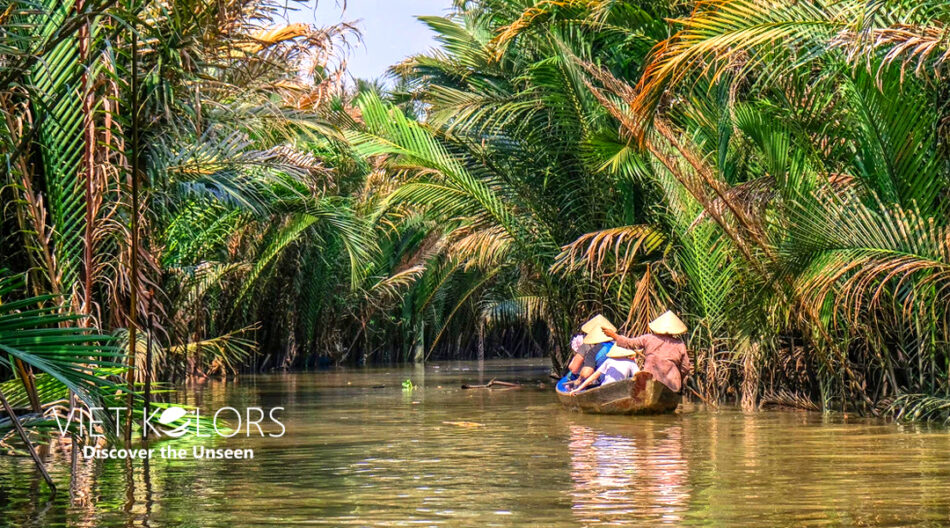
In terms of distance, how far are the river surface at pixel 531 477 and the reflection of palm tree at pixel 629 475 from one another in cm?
1

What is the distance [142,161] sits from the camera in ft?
30.3

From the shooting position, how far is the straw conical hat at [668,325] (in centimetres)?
1401

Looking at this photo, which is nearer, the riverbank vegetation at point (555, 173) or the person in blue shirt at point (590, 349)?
the riverbank vegetation at point (555, 173)

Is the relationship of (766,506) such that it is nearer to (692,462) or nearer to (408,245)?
(692,462)

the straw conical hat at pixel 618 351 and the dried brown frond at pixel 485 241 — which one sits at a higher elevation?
the dried brown frond at pixel 485 241

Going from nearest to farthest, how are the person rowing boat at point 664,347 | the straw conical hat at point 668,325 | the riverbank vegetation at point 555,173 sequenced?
1. the riverbank vegetation at point 555,173
2. the person rowing boat at point 664,347
3. the straw conical hat at point 668,325

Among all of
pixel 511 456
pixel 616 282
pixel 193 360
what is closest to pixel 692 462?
pixel 511 456

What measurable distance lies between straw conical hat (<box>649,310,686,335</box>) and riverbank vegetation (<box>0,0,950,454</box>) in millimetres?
544

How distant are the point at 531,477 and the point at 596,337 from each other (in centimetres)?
682

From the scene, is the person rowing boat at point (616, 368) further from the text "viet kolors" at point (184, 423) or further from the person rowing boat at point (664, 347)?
the text "viet kolors" at point (184, 423)

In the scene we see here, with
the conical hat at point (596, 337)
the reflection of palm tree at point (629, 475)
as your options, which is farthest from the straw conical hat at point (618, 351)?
the reflection of palm tree at point (629, 475)

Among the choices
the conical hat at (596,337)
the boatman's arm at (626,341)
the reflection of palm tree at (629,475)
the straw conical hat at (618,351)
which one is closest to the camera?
the reflection of palm tree at (629,475)

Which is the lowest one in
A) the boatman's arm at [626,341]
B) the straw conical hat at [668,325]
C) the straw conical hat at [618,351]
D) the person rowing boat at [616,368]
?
the person rowing boat at [616,368]

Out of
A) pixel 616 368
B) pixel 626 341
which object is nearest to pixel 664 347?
pixel 626 341
